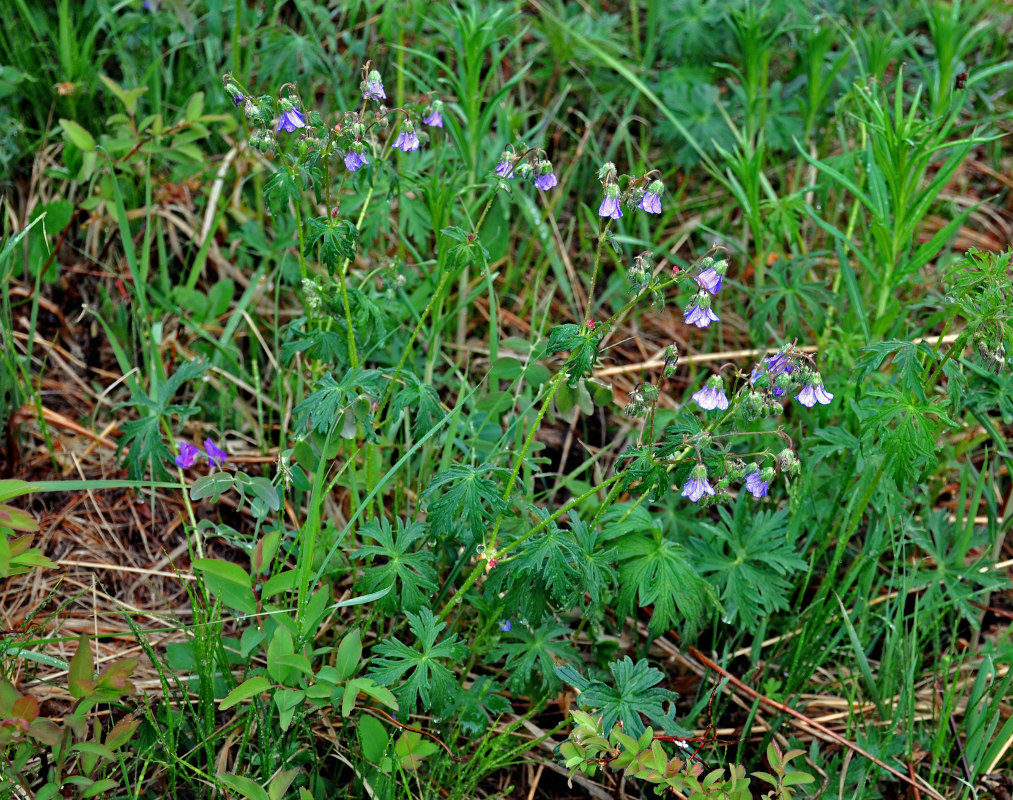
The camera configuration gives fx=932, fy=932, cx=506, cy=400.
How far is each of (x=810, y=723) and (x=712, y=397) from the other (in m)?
1.03

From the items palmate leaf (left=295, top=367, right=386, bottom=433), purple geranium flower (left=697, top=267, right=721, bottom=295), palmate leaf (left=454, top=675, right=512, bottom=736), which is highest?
purple geranium flower (left=697, top=267, right=721, bottom=295)

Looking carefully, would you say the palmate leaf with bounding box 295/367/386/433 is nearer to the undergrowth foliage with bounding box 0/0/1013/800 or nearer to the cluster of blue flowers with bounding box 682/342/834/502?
the undergrowth foliage with bounding box 0/0/1013/800

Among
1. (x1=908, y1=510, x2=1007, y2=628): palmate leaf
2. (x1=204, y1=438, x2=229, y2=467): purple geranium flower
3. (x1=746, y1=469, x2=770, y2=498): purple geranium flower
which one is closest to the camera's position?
(x1=746, y1=469, x2=770, y2=498): purple geranium flower

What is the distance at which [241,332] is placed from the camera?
3.34m

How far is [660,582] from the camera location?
2314mm

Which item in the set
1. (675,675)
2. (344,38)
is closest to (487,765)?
(675,675)

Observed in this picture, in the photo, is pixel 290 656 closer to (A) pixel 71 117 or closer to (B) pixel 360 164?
(B) pixel 360 164

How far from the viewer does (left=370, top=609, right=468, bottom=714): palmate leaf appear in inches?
83.6

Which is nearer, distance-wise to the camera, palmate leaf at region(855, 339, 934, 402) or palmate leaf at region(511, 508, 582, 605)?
palmate leaf at region(511, 508, 582, 605)

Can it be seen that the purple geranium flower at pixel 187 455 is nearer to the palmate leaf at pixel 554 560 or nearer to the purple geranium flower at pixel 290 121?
the purple geranium flower at pixel 290 121

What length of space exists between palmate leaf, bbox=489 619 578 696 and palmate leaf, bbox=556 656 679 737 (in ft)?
0.37

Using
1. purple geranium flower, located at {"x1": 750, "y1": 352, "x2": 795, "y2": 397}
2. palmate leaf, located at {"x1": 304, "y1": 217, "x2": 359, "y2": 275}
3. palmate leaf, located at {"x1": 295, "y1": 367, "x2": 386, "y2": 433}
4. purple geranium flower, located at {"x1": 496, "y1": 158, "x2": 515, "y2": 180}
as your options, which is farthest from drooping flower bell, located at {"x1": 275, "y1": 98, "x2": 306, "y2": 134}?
purple geranium flower, located at {"x1": 750, "y1": 352, "x2": 795, "y2": 397}

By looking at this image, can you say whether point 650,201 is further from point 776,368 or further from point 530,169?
point 776,368

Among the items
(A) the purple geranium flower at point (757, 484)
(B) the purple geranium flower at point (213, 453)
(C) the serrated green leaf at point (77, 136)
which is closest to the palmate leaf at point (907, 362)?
(A) the purple geranium flower at point (757, 484)
